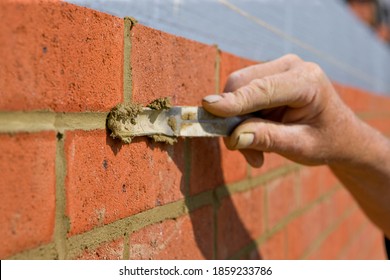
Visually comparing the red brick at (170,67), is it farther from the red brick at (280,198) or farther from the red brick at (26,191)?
the red brick at (280,198)

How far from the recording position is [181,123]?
106 centimetres

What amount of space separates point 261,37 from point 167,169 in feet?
2.81

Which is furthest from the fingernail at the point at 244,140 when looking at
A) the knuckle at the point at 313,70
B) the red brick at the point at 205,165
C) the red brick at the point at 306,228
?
the red brick at the point at 306,228

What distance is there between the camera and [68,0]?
796 mm

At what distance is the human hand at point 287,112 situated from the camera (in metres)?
1.11

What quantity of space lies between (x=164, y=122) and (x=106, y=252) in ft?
0.94

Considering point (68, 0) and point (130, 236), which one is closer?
point (68, 0)

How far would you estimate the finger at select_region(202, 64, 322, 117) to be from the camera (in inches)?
41.9

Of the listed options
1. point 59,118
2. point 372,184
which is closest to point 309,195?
point 372,184

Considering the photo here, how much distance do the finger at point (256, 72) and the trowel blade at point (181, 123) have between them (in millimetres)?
97

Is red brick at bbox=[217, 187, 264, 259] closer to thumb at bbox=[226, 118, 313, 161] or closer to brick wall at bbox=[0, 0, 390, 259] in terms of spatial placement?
brick wall at bbox=[0, 0, 390, 259]

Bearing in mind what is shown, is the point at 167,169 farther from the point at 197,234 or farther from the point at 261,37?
the point at 261,37

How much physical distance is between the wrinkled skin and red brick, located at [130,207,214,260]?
7.7 inches

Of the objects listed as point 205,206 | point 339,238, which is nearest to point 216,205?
point 205,206
